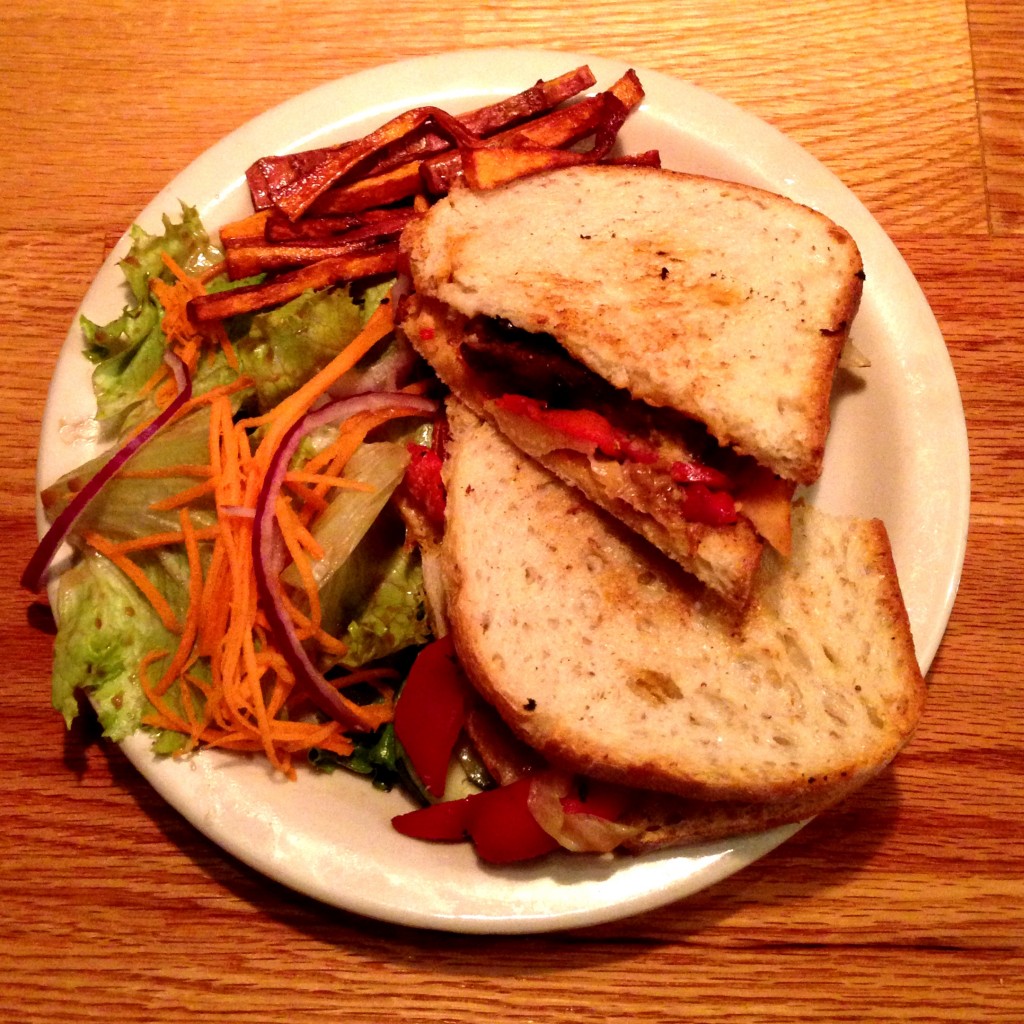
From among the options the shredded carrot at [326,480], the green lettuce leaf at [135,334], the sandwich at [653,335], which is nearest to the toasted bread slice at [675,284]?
the sandwich at [653,335]

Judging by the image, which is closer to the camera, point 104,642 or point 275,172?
point 104,642

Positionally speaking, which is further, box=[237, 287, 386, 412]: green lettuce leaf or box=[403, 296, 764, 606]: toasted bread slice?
box=[237, 287, 386, 412]: green lettuce leaf

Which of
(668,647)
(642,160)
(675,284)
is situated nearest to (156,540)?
(668,647)

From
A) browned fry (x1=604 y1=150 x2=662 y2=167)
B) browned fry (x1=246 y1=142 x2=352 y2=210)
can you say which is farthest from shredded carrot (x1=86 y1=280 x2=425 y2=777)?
browned fry (x1=604 y1=150 x2=662 y2=167)

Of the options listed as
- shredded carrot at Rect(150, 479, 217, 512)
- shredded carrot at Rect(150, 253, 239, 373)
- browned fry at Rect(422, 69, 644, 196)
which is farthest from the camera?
browned fry at Rect(422, 69, 644, 196)

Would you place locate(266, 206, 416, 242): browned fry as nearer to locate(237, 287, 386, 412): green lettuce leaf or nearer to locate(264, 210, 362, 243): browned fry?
locate(264, 210, 362, 243): browned fry

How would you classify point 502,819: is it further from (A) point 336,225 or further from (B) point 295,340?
(A) point 336,225

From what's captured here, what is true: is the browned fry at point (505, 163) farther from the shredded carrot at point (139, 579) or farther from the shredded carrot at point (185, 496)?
the shredded carrot at point (139, 579)
